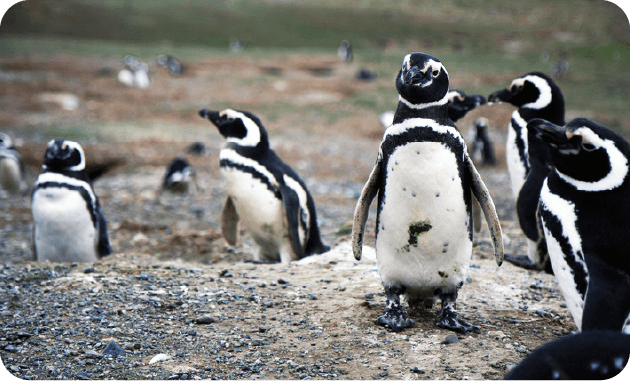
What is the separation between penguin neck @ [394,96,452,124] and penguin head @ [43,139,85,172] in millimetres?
3487

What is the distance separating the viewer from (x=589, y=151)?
268 cm

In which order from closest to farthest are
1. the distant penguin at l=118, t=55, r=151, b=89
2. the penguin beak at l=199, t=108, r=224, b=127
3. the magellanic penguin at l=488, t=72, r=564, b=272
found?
1. the magellanic penguin at l=488, t=72, r=564, b=272
2. the penguin beak at l=199, t=108, r=224, b=127
3. the distant penguin at l=118, t=55, r=151, b=89

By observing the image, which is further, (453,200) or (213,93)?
(213,93)

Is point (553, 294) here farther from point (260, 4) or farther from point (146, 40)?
point (260, 4)

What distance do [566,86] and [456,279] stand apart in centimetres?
2215

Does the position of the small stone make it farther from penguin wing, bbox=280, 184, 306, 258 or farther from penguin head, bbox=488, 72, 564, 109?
penguin head, bbox=488, 72, 564, 109

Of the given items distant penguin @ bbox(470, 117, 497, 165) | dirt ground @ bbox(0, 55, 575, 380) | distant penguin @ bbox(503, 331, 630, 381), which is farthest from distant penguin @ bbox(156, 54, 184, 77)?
distant penguin @ bbox(503, 331, 630, 381)

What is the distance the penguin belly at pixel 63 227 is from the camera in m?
5.29

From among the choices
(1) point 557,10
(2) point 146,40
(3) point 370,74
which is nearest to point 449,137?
(3) point 370,74

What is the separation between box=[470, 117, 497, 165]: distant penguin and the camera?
11578mm

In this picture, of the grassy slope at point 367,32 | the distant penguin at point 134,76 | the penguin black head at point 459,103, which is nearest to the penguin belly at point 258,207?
the penguin black head at point 459,103

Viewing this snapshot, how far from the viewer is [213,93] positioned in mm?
19516

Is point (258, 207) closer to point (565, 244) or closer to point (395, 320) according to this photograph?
point (395, 320)

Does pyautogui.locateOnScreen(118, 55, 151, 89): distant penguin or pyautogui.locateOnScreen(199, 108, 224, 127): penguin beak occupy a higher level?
→ pyautogui.locateOnScreen(118, 55, 151, 89): distant penguin
